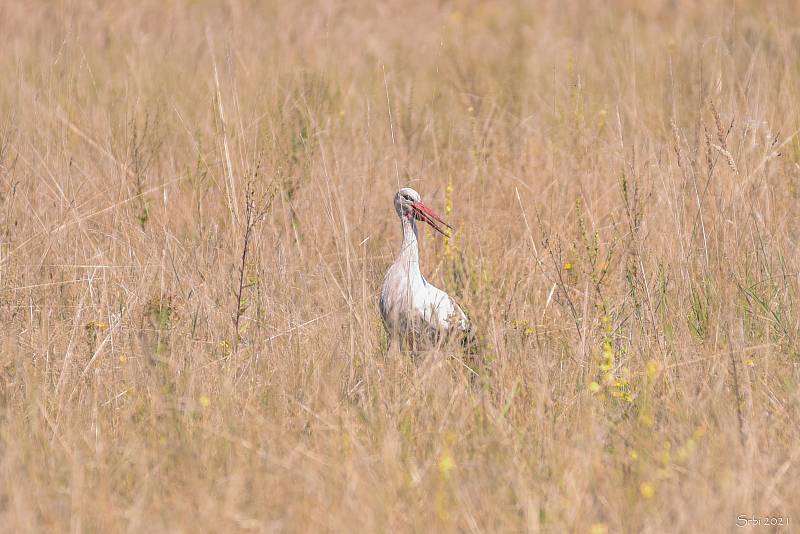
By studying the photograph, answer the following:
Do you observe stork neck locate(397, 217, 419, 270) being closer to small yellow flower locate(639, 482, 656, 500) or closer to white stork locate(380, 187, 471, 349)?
white stork locate(380, 187, 471, 349)

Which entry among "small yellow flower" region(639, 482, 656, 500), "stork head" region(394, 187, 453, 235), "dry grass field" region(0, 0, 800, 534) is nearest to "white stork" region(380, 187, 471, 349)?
"stork head" region(394, 187, 453, 235)

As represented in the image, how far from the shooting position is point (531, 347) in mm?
3609

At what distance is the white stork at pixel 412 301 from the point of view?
3.76m

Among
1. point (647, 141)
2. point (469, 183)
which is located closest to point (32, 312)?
point (469, 183)

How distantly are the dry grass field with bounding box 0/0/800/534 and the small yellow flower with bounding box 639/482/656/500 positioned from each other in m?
0.02

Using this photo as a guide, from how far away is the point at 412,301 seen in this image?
382 cm

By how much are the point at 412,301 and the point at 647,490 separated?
149 cm

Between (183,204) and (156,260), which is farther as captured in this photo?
(183,204)

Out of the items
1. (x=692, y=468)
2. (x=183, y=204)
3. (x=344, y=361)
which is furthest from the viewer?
(x=183, y=204)

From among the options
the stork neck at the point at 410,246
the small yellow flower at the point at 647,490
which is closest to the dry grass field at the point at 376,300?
the small yellow flower at the point at 647,490

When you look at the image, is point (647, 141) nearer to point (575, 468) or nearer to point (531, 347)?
point (531, 347)

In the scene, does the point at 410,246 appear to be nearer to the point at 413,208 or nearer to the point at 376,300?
the point at 413,208

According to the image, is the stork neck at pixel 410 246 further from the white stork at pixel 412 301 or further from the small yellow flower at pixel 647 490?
the small yellow flower at pixel 647 490

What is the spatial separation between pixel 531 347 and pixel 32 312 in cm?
182
